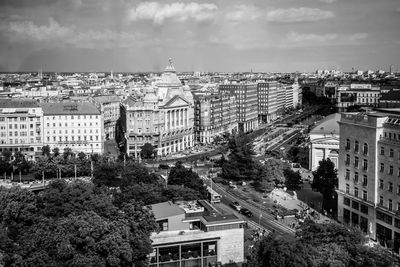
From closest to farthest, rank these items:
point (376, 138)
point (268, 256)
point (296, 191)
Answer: point (268, 256) → point (376, 138) → point (296, 191)

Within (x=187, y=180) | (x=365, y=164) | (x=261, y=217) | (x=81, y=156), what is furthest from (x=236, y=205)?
(x=81, y=156)

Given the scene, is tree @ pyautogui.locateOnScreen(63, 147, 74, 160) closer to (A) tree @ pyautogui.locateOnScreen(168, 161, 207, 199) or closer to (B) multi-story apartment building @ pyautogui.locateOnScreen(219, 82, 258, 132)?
(A) tree @ pyautogui.locateOnScreen(168, 161, 207, 199)

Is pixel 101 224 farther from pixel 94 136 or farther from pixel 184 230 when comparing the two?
pixel 94 136

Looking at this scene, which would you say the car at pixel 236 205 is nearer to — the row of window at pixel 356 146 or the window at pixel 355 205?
the window at pixel 355 205

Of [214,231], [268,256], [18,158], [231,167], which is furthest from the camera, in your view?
[18,158]

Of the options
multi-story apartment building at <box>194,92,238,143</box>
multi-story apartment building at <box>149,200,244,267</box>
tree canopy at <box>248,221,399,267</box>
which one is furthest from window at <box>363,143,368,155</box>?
multi-story apartment building at <box>194,92,238,143</box>

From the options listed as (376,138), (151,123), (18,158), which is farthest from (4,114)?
(376,138)
